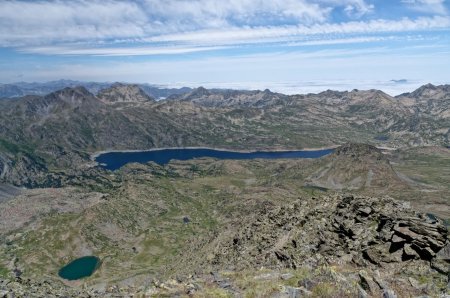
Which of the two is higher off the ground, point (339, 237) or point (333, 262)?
point (333, 262)

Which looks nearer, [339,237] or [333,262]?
[333,262]

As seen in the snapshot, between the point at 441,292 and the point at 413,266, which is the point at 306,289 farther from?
the point at 413,266

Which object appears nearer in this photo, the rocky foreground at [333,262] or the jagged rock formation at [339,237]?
the rocky foreground at [333,262]

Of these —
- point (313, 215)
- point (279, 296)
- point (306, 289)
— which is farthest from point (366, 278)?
point (313, 215)
